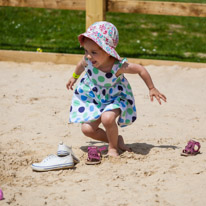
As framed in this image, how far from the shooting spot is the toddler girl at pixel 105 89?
3.68 m

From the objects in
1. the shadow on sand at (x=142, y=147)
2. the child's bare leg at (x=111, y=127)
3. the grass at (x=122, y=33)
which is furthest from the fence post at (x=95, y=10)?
the child's bare leg at (x=111, y=127)

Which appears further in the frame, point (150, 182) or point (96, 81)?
point (96, 81)

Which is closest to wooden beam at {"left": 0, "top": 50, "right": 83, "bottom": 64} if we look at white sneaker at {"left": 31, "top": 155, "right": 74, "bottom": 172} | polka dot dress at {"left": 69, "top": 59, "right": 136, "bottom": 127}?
polka dot dress at {"left": 69, "top": 59, "right": 136, "bottom": 127}

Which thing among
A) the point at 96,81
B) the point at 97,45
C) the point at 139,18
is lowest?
the point at 139,18

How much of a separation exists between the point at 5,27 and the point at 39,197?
280 inches

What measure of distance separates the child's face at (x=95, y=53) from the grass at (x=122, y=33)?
371 cm

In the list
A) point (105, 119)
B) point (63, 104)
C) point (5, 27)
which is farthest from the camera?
point (5, 27)

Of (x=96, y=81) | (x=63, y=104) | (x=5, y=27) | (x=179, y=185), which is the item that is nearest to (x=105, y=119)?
(x=96, y=81)

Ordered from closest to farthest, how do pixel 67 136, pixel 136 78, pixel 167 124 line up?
1. pixel 67 136
2. pixel 167 124
3. pixel 136 78

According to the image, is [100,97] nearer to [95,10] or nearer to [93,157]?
[93,157]

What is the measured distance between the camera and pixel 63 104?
17.3 ft

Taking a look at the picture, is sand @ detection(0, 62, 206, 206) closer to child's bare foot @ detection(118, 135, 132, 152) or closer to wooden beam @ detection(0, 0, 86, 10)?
child's bare foot @ detection(118, 135, 132, 152)

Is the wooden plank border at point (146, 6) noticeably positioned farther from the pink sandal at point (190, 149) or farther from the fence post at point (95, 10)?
the pink sandal at point (190, 149)

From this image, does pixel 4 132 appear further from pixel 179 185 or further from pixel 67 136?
pixel 179 185
